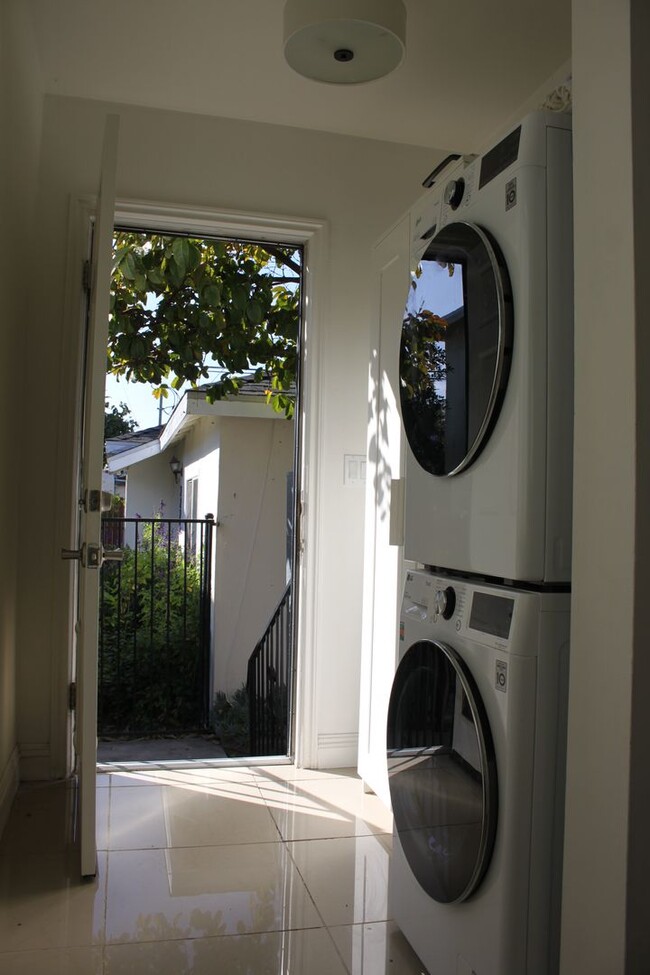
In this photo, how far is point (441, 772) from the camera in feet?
5.84

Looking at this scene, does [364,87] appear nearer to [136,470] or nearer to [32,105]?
[32,105]

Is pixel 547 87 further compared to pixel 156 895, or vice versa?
pixel 547 87

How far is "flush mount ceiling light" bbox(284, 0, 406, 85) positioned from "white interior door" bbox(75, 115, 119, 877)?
0.60 metres

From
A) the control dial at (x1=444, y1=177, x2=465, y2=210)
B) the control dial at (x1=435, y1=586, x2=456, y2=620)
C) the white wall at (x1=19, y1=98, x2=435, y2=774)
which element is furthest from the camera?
the white wall at (x1=19, y1=98, x2=435, y2=774)

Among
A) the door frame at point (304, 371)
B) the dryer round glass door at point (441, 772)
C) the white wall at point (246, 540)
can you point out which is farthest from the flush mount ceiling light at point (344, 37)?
the white wall at point (246, 540)

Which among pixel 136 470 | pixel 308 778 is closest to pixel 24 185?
pixel 308 778

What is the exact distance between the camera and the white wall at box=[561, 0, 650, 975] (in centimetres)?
129

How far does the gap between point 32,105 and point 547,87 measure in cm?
184

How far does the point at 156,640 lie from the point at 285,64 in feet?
13.3

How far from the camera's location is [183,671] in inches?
229

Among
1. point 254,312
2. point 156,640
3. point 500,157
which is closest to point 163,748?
point 156,640

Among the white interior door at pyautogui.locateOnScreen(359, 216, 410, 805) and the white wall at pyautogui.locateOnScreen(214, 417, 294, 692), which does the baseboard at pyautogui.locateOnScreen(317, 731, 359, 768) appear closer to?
the white interior door at pyautogui.locateOnScreen(359, 216, 410, 805)

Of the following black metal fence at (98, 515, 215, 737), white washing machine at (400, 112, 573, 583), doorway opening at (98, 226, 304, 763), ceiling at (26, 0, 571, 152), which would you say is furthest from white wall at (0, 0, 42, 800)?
black metal fence at (98, 515, 215, 737)

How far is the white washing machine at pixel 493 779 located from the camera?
1.56m
